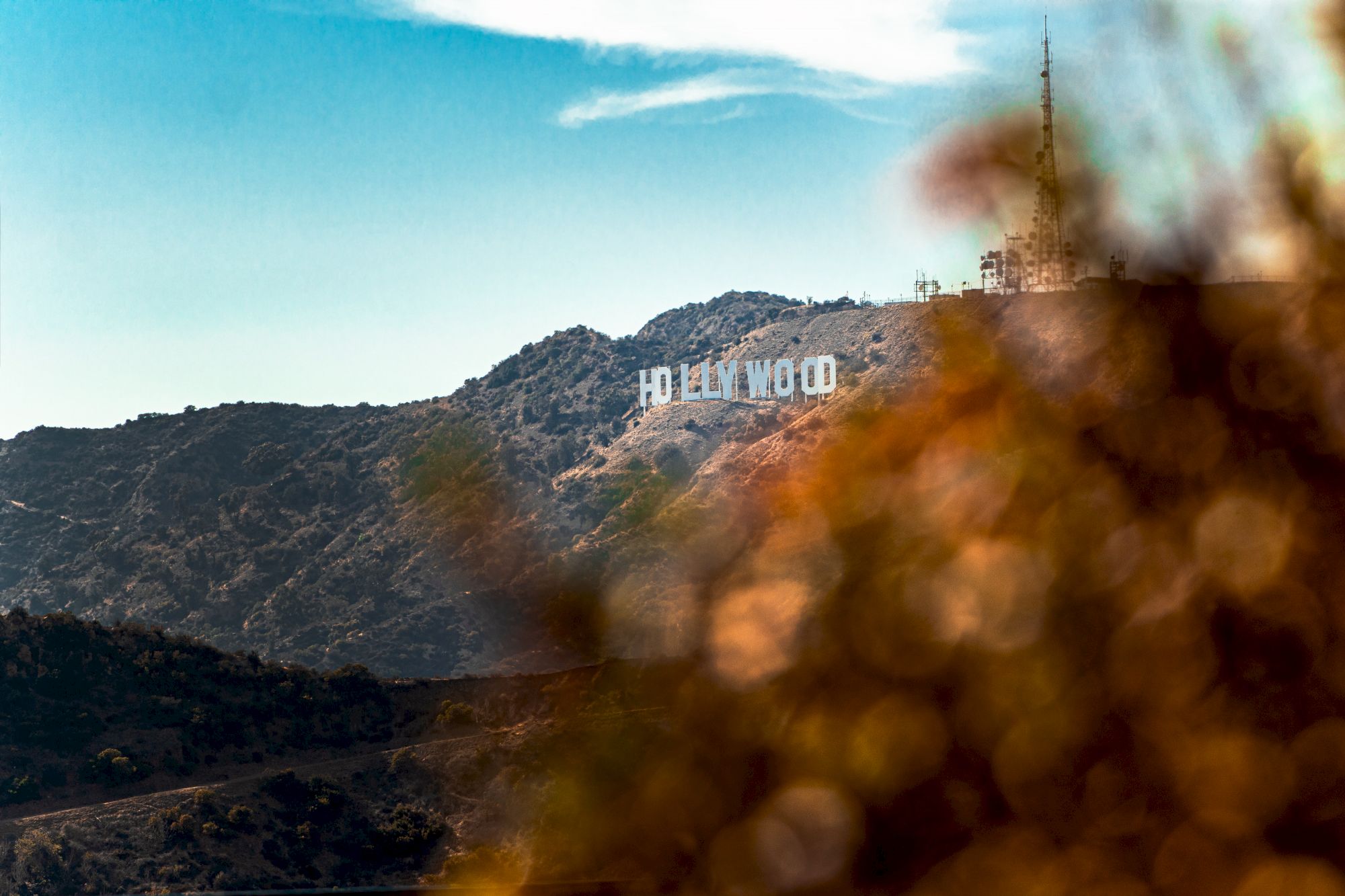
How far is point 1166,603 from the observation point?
36.3 m

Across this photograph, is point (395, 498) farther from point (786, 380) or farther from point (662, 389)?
point (786, 380)

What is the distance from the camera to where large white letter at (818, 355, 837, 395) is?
425ft

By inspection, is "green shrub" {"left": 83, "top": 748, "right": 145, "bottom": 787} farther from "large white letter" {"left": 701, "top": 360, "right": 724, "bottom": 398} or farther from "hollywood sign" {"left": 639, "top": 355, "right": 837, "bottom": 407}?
"large white letter" {"left": 701, "top": 360, "right": 724, "bottom": 398}

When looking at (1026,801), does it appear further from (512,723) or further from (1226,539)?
(512,723)

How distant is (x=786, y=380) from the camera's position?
5650 inches

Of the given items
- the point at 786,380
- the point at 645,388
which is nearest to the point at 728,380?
the point at 786,380

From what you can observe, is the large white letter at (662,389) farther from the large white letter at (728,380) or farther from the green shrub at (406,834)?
the green shrub at (406,834)

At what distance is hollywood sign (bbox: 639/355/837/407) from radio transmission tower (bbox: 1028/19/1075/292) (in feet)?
93.2

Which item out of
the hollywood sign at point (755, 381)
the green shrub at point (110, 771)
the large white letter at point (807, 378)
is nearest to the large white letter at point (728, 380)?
the hollywood sign at point (755, 381)

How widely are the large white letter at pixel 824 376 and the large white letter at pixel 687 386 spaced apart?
17.8m

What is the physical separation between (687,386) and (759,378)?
16.2 m

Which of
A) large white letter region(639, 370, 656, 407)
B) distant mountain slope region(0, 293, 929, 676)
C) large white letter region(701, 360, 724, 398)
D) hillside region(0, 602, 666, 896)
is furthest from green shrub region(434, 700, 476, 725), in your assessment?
large white letter region(639, 370, 656, 407)

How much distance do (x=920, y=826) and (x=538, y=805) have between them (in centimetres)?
2352

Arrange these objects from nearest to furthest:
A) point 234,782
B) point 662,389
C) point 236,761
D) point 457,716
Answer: point 234,782
point 236,761
point 457,716
point 662,389
